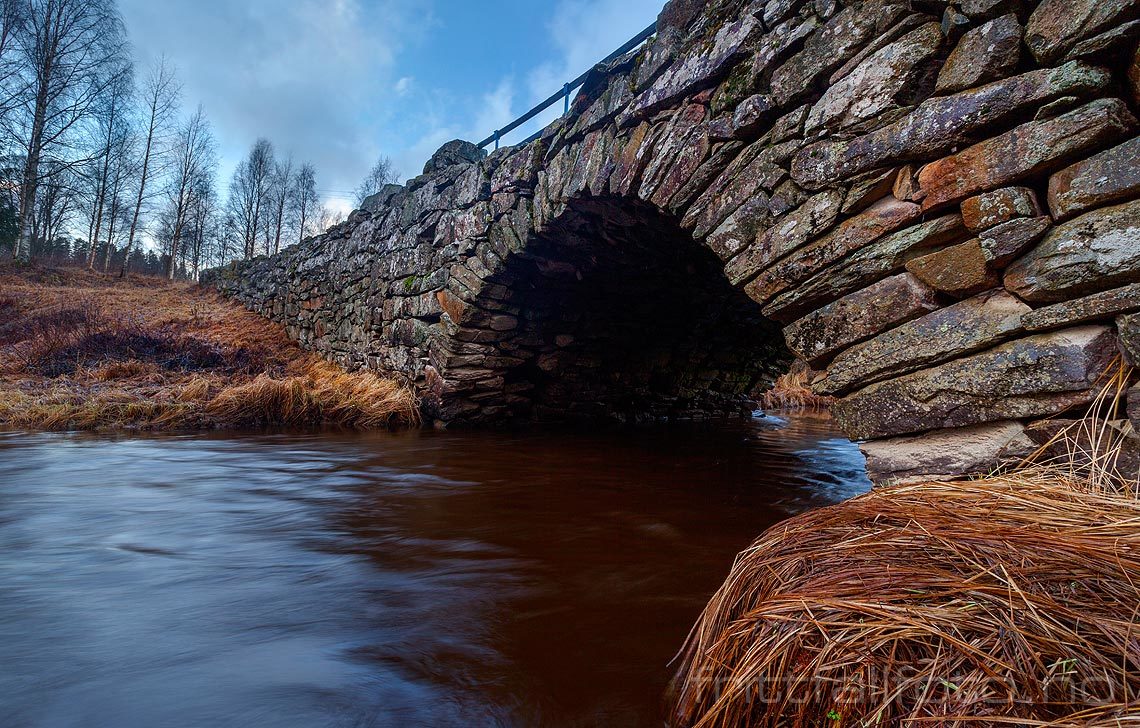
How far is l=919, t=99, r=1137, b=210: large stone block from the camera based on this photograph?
5.22ft

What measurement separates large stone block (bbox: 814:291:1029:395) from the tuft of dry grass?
11.4 m

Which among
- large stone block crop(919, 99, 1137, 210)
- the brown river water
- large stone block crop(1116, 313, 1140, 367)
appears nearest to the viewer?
the brown river water

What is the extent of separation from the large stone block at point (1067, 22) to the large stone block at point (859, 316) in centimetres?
79

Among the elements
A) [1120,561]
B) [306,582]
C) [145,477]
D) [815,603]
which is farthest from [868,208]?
[145,477]

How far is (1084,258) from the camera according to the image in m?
1.59

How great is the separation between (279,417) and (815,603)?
6911 millimetres

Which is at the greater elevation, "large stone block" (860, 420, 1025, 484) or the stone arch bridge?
the stone arch bridge

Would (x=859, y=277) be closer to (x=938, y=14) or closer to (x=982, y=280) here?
(x=982, y=280)

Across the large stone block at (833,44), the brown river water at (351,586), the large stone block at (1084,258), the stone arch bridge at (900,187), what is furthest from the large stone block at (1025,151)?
the brown river water at (351,586)

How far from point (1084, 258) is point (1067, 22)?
0.74 metres

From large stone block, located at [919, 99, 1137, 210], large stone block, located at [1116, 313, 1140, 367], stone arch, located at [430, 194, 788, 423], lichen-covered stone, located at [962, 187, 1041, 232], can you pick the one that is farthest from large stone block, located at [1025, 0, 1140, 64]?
stone arch, located at [430, 194, 788, 423]

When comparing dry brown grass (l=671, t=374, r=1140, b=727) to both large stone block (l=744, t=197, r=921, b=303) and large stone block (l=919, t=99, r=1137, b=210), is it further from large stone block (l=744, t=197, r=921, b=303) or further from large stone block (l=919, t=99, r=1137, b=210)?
large stone block (l=744, t=197, r=921, b=303)

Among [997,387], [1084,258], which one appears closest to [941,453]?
[997,387]

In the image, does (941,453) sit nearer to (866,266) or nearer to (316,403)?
(866,266)
